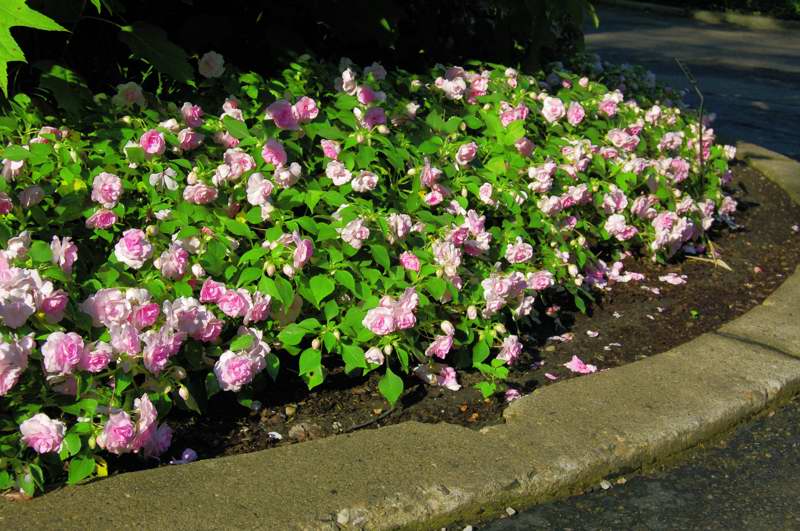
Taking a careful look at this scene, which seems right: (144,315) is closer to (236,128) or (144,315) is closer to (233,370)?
(233,370)

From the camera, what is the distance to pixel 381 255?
3109mm

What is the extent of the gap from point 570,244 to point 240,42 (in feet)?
4.86

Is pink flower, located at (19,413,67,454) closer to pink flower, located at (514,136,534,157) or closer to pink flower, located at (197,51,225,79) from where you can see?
pink flower, located at (197,51,225,79)

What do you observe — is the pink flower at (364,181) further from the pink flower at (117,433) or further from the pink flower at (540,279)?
the pink flower at (117,433)

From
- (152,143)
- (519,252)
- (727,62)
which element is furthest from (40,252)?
(727,62)

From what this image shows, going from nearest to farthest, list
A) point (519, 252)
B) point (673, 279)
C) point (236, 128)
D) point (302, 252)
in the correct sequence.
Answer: point (302, 252), point (236, 128), point (519, 252), point (673, 279)

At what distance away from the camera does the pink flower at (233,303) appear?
2840mm

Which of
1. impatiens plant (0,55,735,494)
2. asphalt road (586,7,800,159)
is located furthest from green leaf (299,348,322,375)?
asphalt road (586,7,800,159)

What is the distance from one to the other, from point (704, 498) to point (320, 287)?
3.77ft

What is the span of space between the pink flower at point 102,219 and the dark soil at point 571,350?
0.57m

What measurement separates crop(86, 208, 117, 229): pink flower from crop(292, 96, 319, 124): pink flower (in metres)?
0.79

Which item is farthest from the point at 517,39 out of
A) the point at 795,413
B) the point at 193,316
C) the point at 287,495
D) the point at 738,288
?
the point at 287,495

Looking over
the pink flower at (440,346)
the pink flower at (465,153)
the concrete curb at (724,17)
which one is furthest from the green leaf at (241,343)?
the concrete curb at (724,17)

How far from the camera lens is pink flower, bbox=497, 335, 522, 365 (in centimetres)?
319
